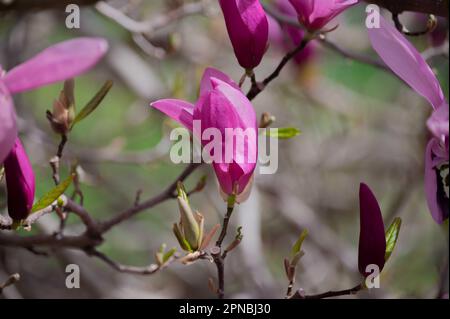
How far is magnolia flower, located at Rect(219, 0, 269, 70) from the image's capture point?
2.03 ft

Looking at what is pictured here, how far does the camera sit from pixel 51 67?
19.4 inches

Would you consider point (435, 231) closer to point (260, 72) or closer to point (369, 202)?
point (260, 72)

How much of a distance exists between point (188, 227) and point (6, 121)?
196 mm

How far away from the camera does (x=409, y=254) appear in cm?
176

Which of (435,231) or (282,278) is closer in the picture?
(435,231)

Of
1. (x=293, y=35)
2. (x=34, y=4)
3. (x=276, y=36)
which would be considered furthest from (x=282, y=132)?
(x=276, y=36)

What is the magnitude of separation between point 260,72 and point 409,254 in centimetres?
72

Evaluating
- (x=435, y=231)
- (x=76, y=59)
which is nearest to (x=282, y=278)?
(x=435, y=231)

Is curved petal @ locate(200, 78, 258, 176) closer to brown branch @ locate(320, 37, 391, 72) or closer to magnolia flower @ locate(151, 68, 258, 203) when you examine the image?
magnolia flower @ locate(151, 68, 258, 203)

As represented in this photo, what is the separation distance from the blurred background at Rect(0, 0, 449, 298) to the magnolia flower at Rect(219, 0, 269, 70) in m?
0.49

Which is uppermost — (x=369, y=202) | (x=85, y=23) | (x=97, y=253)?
(x=85, y=23)

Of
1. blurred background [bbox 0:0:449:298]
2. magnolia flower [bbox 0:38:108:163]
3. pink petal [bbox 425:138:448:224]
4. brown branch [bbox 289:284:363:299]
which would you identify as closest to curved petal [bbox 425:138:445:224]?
pink petal [bbox 425:138:448:224]

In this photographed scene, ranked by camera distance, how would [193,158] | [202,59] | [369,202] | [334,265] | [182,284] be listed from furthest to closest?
[202,59], [182,284], [334,265], [193,158], [369,202]

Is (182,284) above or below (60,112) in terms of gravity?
below
